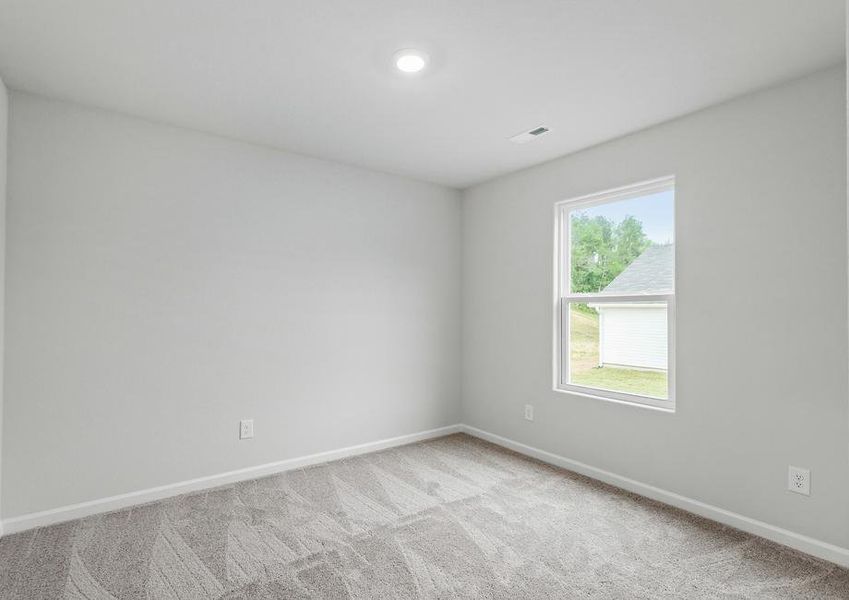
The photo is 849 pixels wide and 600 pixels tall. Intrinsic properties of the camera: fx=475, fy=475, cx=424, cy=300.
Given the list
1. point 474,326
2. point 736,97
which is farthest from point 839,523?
point 474,326

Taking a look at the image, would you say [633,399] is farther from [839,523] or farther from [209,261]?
[209,261]

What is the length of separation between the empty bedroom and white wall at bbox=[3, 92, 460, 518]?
0.02m

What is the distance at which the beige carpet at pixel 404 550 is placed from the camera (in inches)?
80.5

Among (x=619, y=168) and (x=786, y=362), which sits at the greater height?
(x=619, y=168)

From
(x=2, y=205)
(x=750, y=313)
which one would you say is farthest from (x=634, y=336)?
(x=2, y=205)

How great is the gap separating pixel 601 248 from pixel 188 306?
2.88 m

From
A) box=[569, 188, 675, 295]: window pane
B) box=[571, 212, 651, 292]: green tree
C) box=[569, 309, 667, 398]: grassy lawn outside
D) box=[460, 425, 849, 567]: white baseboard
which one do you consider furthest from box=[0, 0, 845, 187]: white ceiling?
box=[460, 425, 849, 567]: white baseboard

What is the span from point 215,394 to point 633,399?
9.20ft

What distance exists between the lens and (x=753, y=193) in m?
2.55

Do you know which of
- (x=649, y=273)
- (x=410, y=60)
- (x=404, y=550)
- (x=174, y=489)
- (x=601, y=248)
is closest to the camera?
(x=410, y=60)

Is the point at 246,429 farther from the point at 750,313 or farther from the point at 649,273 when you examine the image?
the point at 750,313

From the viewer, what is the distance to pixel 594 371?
3486 mm

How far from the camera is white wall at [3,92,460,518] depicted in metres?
2.61

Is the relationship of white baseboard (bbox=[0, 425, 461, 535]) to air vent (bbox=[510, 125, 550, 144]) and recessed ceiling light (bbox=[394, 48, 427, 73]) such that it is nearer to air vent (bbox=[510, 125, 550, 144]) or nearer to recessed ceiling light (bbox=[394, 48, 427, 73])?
air vent (bbox=[510, 125, 550, 144])
